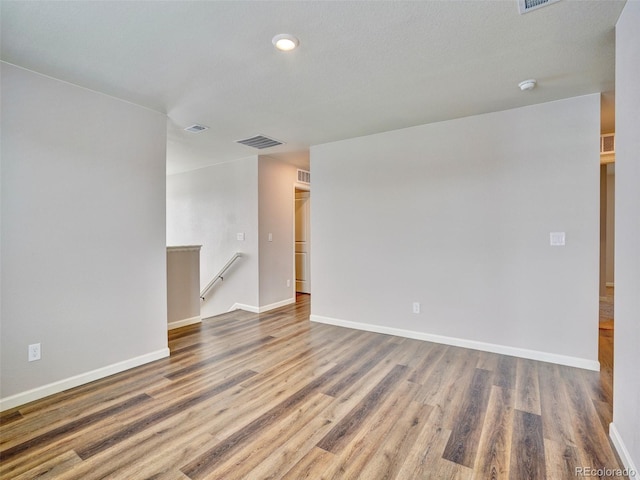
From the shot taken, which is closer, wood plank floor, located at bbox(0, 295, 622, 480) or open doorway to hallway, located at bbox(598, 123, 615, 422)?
wood plank floor, located at bbox(0, 295, 622, 480)

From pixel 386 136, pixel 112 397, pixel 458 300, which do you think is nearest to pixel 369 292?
pixel 458 300

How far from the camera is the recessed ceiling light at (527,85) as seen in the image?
254cm

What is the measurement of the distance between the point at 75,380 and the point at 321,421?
2.09m

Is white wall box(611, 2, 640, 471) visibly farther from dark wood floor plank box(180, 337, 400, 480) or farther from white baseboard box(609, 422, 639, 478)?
dark wood floor plank box(180, 337, 400, 480)

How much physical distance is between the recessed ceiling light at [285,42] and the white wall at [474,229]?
205 centimetres

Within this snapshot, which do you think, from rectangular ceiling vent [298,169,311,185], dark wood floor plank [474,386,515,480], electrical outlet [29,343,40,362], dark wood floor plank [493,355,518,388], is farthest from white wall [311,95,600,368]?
electrical outlet [29,343,40,362]

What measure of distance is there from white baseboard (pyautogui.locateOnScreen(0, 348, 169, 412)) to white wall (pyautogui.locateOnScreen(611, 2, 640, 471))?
3545 millimetres

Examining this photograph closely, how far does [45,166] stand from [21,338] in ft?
4.30

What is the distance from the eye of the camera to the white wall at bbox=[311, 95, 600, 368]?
2854mm

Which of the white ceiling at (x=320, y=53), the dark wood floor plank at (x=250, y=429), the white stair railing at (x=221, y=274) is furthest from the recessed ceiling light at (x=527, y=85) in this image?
the white stair railing at (x=221, y=274)

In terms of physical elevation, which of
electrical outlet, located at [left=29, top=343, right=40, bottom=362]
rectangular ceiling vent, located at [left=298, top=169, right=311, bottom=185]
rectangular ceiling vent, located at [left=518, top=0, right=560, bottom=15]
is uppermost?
rectangular ceiling vent, located at [left=518, top=0, right=560, bottom=15]

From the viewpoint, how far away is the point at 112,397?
238 cm

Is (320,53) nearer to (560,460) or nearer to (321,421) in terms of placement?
(321,421)

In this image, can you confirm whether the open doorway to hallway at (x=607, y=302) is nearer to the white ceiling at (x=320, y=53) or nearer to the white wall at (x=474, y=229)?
the white wall at (x=474, y=229)
